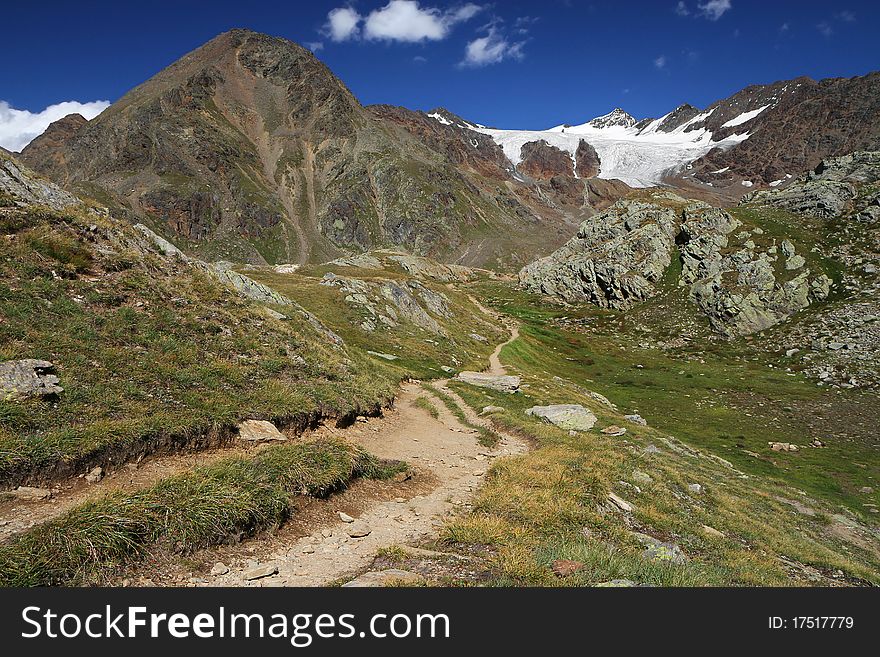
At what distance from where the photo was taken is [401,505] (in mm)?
12898

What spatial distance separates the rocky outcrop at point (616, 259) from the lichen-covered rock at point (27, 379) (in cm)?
10722

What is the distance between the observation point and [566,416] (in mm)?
30406

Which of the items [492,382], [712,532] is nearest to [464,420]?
[492,382]

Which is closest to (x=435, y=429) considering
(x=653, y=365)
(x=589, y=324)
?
(x=653, y=365)

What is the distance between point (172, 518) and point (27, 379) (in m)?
6.62

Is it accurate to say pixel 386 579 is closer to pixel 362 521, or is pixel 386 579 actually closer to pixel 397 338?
pixel 362 521

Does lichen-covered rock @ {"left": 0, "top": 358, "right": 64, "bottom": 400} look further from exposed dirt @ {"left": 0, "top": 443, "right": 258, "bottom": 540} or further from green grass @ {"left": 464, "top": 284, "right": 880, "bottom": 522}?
green grass @ {"left": 464, "top": 284, "right": 880, "bottom": 522}

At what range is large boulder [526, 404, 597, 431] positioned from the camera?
29594 mm

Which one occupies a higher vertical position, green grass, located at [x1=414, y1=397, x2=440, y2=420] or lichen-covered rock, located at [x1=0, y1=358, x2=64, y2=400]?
lichen-covered rock, located at [x1=0, y1=358, x2=64, y2=400]

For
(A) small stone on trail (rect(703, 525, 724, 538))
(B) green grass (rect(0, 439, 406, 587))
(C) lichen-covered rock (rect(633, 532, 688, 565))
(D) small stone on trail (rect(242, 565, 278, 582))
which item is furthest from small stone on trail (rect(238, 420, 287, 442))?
(A) small stone on trail (rect(703, 525, 724, 538))

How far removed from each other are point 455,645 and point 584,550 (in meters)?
4.53

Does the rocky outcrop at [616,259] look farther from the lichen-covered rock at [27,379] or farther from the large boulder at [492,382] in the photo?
the lichen-covered rock at [27,379]

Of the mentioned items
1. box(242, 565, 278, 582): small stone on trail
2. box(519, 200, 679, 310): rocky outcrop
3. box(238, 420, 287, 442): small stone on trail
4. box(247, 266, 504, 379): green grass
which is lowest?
box(242, 565, 278, 582): small stone on trail

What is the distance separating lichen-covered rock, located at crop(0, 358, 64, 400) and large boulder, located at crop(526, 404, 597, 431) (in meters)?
26.1
